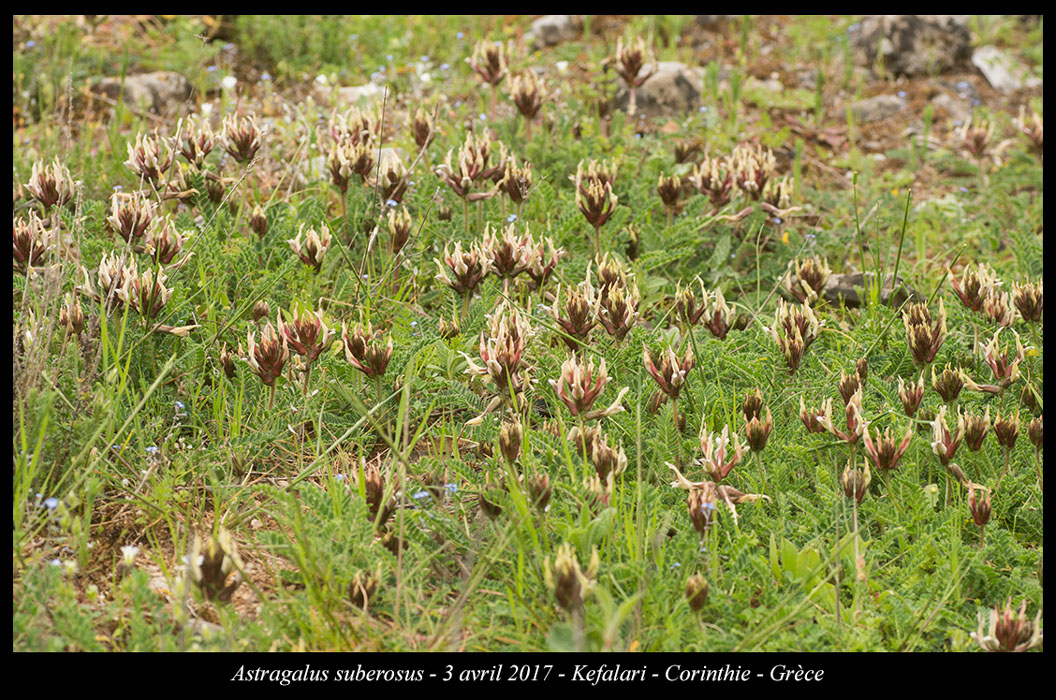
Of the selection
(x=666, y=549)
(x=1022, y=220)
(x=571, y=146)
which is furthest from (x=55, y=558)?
(x=1022, y=220)

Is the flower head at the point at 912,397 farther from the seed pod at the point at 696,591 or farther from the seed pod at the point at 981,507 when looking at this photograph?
the seed pod at the point at 696,591

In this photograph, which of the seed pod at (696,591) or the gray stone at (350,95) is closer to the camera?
the seed pod at (696,591)

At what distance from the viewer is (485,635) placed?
→ 2.62 m

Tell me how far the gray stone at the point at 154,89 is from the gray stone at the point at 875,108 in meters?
4.21

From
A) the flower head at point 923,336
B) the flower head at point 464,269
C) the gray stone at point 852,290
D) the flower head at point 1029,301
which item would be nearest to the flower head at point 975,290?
the flower head at point 1029,301

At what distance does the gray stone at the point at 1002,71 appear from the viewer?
696 cm

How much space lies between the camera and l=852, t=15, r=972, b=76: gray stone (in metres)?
7.07

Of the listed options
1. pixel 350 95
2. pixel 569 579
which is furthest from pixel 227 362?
pixel 350 95

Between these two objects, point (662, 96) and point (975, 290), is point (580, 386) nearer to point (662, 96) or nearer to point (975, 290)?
point (975, 290)

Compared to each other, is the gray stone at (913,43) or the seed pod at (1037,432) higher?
the gray stone at (913,43)

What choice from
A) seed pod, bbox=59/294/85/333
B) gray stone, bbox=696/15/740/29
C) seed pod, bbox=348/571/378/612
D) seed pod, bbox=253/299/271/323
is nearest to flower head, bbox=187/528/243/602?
seed pod, bbox=348/571/378/612

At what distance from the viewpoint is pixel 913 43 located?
23.2 ft
